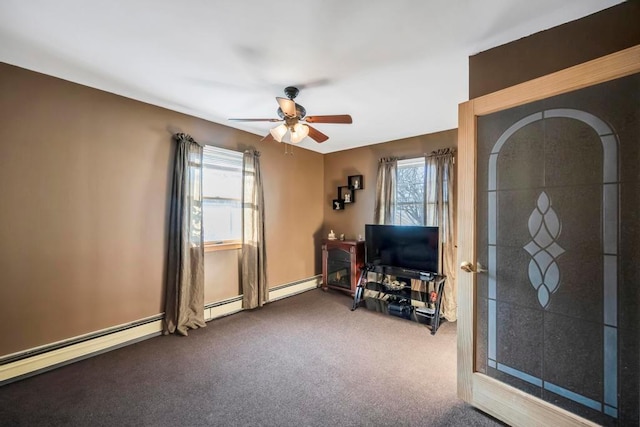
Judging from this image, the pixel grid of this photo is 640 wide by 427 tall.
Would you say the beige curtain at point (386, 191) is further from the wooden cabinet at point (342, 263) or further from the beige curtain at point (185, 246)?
the beige curtain at point (185, 246)

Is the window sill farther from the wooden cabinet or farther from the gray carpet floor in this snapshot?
the wooden cabinet

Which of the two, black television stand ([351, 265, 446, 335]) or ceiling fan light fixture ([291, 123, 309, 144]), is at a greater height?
ceiling fan light fixture ([291, 123, 309, 144])

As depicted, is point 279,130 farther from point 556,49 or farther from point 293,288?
point 293,288

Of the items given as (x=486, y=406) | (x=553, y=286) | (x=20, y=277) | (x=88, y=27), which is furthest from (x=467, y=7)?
(x=20, y=277)

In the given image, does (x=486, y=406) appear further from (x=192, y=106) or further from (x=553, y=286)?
(x=192, y=106)

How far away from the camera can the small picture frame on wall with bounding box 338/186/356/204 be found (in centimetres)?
466

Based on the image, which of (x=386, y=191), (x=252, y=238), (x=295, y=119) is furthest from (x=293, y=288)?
(x=295, y=119)

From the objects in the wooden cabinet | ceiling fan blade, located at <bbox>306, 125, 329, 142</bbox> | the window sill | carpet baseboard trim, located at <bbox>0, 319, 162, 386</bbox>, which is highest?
ceiling fan blade, located at <bbox>306, 125, 329, 142</bbox>

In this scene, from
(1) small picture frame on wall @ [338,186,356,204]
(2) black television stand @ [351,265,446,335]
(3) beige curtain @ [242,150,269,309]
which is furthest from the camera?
(1) small picture frame on wall @ [338,186,356,204]

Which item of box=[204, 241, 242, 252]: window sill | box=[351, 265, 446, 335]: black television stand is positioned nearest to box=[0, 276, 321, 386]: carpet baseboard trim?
box=[204, 241, 242, 252]: window sill

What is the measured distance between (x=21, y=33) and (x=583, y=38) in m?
3.61

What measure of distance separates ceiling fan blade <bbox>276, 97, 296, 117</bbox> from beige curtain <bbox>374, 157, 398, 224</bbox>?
2.31 metres

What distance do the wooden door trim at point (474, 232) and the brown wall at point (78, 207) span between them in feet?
9.55

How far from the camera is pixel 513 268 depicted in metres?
1.69
